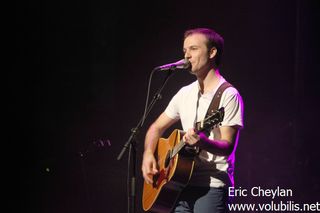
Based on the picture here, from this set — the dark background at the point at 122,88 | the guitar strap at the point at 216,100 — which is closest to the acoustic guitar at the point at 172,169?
the guitar strap at the point at 216,100

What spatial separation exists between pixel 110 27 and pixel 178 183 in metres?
2.74

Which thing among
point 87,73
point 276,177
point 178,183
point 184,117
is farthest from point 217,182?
point 87,73

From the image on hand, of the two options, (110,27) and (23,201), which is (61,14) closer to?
(110,27)

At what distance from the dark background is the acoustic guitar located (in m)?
1.43

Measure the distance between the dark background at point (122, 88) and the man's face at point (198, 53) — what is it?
1.69m

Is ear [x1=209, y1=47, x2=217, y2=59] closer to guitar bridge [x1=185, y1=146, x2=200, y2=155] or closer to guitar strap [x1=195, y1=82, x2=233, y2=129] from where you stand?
guitar strap [x1=195, y1=82, x2=233, y2=129]

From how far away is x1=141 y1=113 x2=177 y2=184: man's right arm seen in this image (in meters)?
3.22

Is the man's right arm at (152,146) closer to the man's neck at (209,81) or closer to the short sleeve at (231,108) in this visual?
the man's neck at (209,81)

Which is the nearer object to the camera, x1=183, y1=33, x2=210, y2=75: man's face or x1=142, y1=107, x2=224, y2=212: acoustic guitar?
x1=142, y1=107, x2=224, y2=212: acoustic guitar

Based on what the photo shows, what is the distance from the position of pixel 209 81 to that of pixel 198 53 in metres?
0.21

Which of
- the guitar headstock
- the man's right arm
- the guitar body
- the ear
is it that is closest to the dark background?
the man's right arm

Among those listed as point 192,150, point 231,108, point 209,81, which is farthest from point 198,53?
point 192,150

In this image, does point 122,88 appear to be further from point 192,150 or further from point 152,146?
point 192,150

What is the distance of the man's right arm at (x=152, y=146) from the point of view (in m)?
3.22
